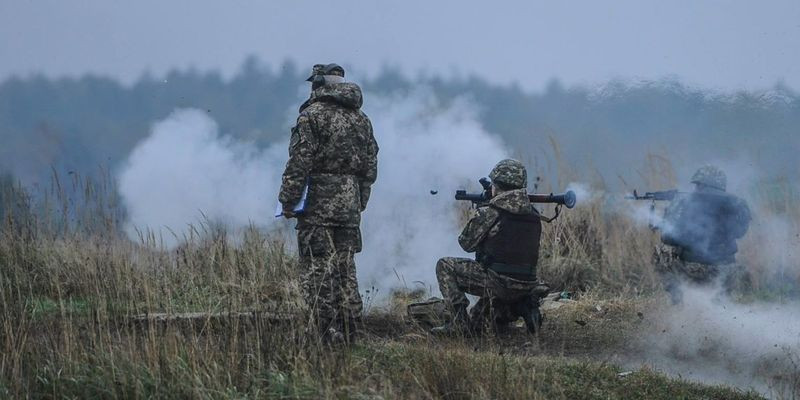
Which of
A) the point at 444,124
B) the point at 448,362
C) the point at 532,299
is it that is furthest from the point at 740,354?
the point at 444,124

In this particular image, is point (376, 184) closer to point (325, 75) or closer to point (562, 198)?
point (562, 198)

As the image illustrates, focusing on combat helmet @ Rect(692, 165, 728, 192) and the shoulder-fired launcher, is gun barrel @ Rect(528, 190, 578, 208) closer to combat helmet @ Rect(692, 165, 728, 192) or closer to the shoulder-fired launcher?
the shoulder-fired launcher

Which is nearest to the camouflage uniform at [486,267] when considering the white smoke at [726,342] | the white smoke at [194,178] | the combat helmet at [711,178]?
the white smoke at [726,342]

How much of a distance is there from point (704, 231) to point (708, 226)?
2.8 inches

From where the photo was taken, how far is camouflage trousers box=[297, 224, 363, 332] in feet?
27.1

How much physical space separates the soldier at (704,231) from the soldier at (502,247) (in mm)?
2390

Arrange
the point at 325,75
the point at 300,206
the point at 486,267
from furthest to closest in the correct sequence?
1. the point at 486,267
2. the point at 325,75
3. the point at 300,206

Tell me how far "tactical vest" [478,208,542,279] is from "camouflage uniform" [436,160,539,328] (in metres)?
0.03

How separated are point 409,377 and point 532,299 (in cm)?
327

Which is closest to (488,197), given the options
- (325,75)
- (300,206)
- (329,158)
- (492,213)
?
(492,213)

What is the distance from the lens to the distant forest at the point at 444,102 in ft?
44.4

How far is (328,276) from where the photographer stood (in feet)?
27.2

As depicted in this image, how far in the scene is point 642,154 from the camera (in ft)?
49.2

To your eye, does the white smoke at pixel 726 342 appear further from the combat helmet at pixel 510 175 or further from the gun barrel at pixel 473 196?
the gun barrel at pixel 473 196
